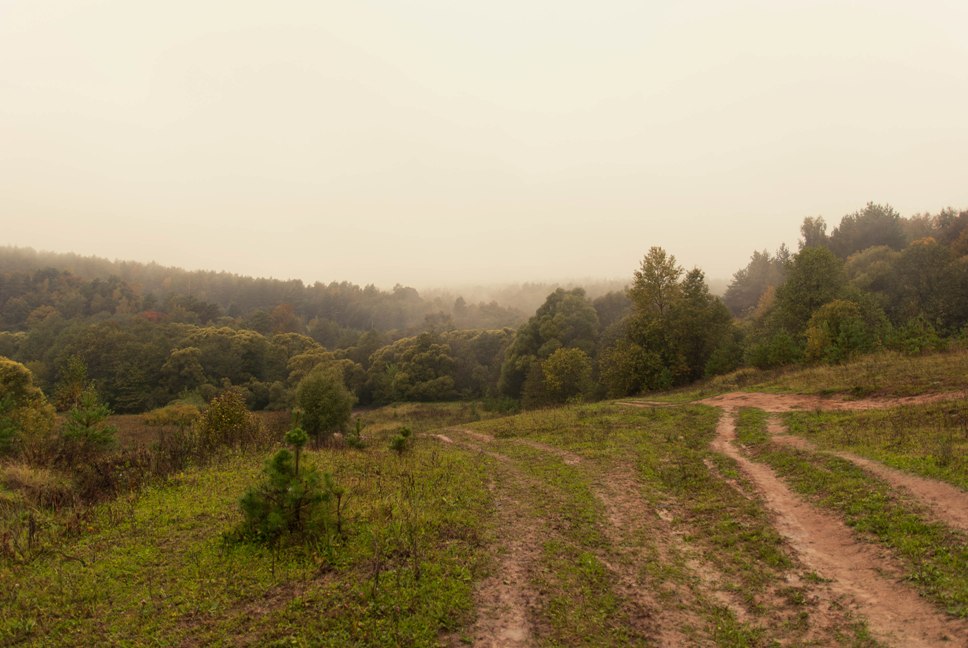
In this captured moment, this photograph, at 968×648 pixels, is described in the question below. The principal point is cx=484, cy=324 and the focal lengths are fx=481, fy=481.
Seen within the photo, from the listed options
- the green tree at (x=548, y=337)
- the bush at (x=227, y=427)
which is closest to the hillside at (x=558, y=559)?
the bush at (x=227, y=427)

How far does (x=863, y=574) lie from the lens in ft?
27.3

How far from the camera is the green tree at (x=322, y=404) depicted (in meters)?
37.4

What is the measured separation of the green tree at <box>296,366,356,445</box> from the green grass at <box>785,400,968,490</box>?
30.8m

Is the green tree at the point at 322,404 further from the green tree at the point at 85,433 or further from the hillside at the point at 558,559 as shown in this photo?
the hillside at the point at 558,559

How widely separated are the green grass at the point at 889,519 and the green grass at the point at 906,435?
3.89 feet

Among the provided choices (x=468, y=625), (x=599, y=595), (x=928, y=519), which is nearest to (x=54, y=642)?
(x=468, y=625)

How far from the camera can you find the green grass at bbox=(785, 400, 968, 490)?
1186 centimetres

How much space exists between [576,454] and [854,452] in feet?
30.1

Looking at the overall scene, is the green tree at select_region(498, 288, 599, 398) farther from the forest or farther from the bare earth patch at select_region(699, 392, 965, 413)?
the bare earth patch at select_region(699, 392, 965, 413)

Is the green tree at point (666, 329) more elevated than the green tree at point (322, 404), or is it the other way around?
the green tree at point (666, 329)

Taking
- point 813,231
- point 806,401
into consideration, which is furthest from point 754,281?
point 806,401

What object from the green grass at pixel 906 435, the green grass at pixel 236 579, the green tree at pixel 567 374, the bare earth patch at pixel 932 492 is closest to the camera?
the green grass at pixel 236 579

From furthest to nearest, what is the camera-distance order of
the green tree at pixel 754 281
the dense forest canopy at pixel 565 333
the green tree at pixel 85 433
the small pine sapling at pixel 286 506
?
the green tree at pixel 754 281 < the dense forest canopy at pixel 565 333 < the green tree at pixel 85 433 < the small pine sapling at pixel 286 506

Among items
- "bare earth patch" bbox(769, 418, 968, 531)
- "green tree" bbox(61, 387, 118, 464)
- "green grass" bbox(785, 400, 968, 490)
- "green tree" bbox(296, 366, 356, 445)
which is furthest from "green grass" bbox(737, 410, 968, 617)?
"green tree" bbox(296, 366, 356, 445)
